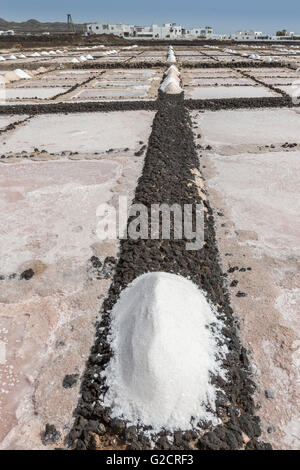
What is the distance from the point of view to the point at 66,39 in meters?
69.0

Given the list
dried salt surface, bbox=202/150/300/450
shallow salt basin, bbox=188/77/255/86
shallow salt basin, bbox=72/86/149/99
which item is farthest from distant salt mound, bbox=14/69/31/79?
dried salt surface, bbox=202/150/300/450

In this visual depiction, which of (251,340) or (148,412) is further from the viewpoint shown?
(251,340)

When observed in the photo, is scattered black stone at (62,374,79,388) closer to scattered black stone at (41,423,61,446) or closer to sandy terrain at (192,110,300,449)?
scattered black stone at (41,423,61,446)

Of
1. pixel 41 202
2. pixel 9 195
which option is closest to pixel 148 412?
pixel 41 202

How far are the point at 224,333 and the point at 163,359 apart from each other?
923 millimetres

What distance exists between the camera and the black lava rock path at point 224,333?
279cm

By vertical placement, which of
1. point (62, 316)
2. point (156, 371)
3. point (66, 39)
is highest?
point (66, 39)

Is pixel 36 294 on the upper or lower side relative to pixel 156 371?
lower

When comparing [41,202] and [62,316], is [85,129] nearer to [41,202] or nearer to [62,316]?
[41,202]

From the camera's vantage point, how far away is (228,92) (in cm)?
1761

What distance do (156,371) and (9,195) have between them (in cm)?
553

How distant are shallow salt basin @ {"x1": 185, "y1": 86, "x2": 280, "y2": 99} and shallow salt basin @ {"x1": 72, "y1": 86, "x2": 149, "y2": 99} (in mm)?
2558

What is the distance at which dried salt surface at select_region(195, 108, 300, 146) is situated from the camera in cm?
1021

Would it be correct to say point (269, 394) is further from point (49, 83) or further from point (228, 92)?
point (49, 83)
